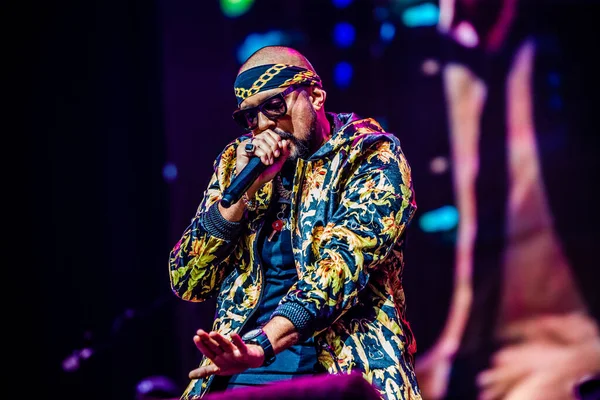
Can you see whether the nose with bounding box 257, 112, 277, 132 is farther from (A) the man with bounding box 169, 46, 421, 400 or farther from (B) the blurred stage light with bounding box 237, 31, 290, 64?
(B) the blurred stage light with bounding box 237, 31, 290, 64

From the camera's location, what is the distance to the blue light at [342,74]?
140 inches

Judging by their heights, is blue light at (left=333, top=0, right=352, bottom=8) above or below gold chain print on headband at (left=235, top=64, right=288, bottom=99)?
above

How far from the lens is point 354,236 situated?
183 cm

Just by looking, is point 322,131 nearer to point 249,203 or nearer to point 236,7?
point 249,203

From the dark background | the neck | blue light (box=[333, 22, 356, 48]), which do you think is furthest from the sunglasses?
blue light (box=[333, 22, 356, 48])

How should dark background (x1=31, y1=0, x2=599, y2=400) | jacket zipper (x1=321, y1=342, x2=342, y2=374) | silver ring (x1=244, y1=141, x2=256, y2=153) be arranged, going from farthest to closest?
1. dark background (x1=31, y1=0, x2=599, y2=400)
2. silver ring (x1=244, y1=141, x2=256, y2=153)
3. jacket zipper (x1=321, y1=342, x2=342, y2=374)

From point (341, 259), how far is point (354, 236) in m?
0.07

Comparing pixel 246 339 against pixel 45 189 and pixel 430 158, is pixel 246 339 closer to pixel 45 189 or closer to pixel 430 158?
pixel 45 189

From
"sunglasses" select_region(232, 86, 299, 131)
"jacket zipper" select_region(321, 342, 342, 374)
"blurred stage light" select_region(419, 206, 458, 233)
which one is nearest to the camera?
"jacket zipper" select_region(321, 342, 342, 374)

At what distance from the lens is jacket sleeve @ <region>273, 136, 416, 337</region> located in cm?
175

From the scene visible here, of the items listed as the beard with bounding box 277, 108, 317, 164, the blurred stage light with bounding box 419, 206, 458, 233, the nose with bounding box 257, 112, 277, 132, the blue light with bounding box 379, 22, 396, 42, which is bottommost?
the blurred stage light with bounding box 419, 206, 458, 233

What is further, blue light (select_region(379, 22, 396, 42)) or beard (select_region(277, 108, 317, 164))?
blue light (select_region(379, 22, 396, 42))

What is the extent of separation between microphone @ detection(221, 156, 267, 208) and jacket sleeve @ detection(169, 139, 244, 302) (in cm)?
19

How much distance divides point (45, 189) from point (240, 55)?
1.10 m
